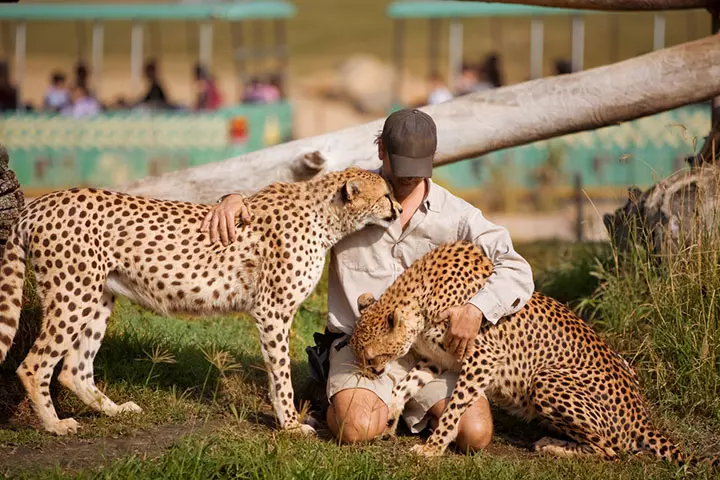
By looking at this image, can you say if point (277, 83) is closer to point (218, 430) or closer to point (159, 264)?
point (159, 264)

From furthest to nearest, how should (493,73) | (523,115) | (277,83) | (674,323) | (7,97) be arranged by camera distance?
(277,83) < (493,73) < (7,97) < (523,115) < (674,323)

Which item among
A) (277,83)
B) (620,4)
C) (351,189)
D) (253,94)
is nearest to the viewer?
(351,189)

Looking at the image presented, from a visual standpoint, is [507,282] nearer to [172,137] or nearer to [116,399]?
[116,399]

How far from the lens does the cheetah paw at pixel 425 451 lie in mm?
4365

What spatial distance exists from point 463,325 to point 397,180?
77 cm

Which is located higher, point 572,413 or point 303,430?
point 572,413

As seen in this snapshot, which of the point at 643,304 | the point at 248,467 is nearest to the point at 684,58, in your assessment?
the point at 643,304

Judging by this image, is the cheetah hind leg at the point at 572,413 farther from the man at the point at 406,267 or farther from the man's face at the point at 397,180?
the man's face at the point at 397,180

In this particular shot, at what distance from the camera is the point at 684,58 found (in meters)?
5.75

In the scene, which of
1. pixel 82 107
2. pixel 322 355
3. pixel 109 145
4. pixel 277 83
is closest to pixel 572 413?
pixel 322 355

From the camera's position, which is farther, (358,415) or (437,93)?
(437,93)

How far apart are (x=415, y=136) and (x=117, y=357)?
7.24ft

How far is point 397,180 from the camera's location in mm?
4641

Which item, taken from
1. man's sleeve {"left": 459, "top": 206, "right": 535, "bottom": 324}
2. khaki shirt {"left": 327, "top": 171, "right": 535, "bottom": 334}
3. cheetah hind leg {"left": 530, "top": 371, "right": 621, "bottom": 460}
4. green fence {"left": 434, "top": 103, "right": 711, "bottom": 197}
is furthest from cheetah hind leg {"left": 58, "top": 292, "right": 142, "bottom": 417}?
green fence {"left": 434, "top": 103, "right": 711, "bottom": 197}
